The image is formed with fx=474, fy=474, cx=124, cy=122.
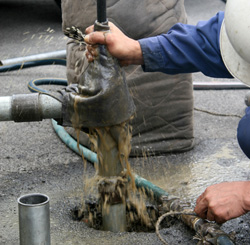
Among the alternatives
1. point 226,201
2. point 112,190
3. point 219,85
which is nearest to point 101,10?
point 112,190

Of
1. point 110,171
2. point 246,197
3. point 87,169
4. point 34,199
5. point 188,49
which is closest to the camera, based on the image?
point 34,199

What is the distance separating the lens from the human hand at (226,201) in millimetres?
1755

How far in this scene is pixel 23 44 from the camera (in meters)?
5.37

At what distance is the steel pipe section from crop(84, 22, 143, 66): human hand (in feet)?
0.97

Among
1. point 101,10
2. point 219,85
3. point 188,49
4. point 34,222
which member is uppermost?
point 101,10

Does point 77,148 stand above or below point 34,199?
below

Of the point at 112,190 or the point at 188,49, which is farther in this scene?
the point at 188,49

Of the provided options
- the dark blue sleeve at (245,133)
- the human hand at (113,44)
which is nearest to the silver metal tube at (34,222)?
the human hand at (113,44)

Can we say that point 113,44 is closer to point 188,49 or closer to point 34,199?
point 188,49

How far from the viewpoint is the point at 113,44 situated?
1.80 meters

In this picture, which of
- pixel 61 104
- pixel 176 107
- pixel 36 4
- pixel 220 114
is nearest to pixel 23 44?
pixel 36 4

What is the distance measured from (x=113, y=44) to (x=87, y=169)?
1040 mm

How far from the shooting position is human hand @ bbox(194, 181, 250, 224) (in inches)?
69.1

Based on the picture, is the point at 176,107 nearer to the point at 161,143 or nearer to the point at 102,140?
the point at 161,143
